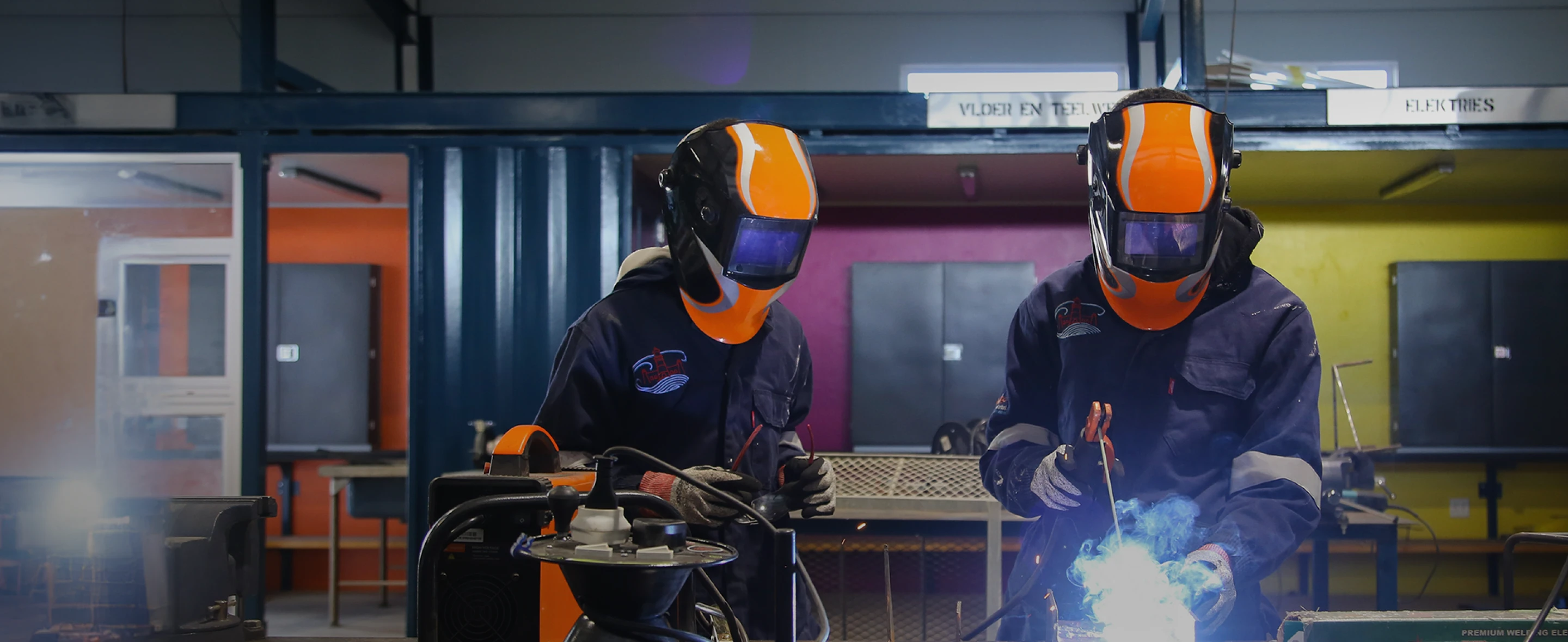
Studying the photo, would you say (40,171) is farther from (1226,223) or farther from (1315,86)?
(1315,86)

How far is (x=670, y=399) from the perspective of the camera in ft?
5.65

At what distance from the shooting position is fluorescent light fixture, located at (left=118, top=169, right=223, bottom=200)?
154 inches

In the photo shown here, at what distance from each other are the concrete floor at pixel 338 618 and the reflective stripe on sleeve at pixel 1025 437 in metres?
3.39

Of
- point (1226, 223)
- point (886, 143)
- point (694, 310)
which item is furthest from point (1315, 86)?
point (694, 310)

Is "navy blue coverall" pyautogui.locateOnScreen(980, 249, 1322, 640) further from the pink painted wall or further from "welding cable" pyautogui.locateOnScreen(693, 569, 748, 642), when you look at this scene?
the pink painted wall

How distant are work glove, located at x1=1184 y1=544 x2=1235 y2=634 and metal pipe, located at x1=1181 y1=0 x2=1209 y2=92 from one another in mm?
2537

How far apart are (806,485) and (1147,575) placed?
592mm

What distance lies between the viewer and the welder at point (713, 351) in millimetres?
1624

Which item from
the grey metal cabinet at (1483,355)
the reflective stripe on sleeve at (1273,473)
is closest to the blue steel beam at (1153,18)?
the grey metal cabinet at (1483,355)

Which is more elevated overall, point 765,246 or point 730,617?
point 765,246

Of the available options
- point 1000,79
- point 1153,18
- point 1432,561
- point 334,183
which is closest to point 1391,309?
point 1432,561

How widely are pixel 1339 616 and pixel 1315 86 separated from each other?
2.96 metres

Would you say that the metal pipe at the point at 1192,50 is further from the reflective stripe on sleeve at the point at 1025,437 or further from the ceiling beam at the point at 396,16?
the ceiling beam at the point at 396,16

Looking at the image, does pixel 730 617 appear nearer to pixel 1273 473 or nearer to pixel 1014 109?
pixel 1273 473
